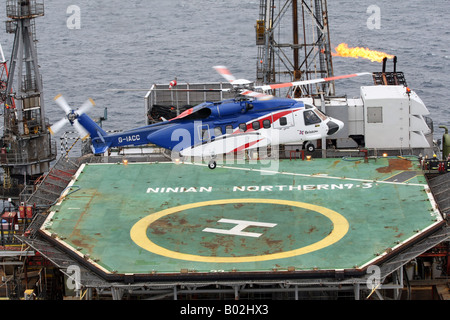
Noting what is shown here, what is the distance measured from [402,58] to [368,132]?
201 ft

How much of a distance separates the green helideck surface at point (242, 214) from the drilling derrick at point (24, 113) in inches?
461

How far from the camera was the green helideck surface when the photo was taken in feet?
111

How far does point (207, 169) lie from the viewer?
4506 centimetres

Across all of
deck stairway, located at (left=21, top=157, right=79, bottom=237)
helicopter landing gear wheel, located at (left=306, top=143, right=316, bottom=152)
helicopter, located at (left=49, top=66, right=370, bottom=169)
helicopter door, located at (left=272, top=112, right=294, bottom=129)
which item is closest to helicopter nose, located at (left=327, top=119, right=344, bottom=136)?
helicopter, located at (left=49, top=66, right=370, bottom=169)

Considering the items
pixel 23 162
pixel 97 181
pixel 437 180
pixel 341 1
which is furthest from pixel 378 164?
pixel 341 1

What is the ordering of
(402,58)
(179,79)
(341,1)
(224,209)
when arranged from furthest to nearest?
1. (341,1)
2. (402,58)
3. (179,79)
4. (224,209)

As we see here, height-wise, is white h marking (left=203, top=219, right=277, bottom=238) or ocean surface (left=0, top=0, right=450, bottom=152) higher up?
ocean surface (left=0, top=0, right=450, bottom=152)

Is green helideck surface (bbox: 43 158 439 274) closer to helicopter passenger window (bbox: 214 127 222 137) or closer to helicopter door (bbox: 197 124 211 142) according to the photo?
helicopter door (bbox: 197 124 211 142)

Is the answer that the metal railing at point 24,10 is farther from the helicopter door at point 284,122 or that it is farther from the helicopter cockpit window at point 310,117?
the helicopter cockpit window at point 310,117

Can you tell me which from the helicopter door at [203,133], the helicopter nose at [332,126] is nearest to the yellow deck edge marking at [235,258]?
the helicopter door at [203,133]

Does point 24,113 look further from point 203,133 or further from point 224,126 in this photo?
point 224,126

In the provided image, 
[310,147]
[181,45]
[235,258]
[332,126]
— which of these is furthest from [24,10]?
[181,45]

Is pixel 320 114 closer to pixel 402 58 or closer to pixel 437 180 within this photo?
pixel 437 180

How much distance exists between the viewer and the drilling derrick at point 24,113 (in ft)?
183
